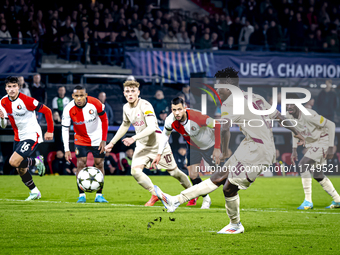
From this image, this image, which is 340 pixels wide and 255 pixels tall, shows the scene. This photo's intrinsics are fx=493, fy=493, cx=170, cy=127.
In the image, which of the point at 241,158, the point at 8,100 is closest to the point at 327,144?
the point at 241,158

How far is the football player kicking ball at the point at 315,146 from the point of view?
29.8ft

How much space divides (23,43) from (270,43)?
9570 mm

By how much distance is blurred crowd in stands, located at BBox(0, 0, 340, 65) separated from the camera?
680 inches

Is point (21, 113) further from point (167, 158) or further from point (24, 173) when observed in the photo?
point (167, 158)

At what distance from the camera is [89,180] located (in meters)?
8.80

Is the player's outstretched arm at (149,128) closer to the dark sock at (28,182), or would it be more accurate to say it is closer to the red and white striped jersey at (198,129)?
the red and white striped jersey at (198,129)

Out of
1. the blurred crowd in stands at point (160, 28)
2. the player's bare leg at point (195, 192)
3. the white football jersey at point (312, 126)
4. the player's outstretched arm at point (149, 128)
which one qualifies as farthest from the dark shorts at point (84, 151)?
the blurred crowd in stands at point (160, 28)

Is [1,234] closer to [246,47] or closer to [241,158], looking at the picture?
[241,158]

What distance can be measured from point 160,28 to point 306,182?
1173cm

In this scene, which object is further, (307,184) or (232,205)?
(307,184)

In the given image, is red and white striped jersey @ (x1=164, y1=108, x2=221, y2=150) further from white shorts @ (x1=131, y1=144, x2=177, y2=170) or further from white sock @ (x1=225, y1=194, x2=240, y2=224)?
white sock @ (x1=225, y1=194, x2=240, y2=224)

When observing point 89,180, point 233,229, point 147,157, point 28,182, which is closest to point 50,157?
point 28,182

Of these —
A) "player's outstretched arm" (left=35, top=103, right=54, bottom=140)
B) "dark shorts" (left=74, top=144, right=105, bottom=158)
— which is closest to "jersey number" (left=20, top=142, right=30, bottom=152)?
"player's outstretched arm" (left=35, top=103, right=54, bottom=140)

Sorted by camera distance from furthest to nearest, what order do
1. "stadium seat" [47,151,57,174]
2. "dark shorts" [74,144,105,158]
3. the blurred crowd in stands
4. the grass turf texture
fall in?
the blurred crowd in stands, "stadium seat" [47,151,57,174], "dark shorts" [74,144,105,158], the grass turf texture
